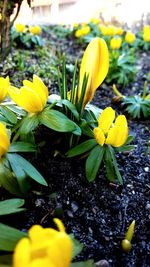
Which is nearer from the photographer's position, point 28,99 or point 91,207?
point 28,99

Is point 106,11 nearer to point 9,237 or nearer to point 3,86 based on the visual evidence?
point 3,86

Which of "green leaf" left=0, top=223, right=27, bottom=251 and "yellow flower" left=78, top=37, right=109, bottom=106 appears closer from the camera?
"green leaf" left=0, top=223, right=27, bottom=251

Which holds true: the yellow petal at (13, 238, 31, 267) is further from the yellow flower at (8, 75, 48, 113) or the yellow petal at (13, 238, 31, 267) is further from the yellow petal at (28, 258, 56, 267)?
the yellow flower at (8, 75, 48, 113)

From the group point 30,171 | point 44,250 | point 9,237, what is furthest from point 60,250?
point 30,171

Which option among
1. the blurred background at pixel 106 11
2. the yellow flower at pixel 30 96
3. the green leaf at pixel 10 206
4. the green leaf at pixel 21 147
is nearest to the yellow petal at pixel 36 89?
the yellow flower at pixel 30 96

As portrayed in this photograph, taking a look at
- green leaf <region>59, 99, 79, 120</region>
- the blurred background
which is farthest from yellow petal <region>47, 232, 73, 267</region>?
the blurred background

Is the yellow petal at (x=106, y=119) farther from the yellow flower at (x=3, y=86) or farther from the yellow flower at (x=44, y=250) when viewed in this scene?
the yellow flower at (x=44, y=250)
